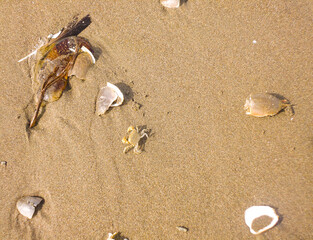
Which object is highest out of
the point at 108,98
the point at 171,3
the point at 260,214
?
the point at 171,3

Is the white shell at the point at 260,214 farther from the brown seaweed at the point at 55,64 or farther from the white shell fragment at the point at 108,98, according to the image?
the brown seaweed at the point at 55,64

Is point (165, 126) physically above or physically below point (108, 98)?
below

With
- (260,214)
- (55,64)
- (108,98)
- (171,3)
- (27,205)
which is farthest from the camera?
(171,3)

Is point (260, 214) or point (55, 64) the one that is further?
point (55, 64)

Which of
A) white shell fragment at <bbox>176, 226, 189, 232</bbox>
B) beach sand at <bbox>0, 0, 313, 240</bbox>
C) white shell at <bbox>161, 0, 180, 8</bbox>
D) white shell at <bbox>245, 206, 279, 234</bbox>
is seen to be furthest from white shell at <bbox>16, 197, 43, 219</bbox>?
white shell at <bbox>161, 0, 180, 8</bbox>

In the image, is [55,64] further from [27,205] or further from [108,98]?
[27,205]

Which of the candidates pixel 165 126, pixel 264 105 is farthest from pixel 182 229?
pixel 264 105

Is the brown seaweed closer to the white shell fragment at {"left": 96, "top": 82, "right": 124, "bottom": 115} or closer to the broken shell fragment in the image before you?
the white shell fragment at {"left": 96, "top": 82, "right": 124, "bottom": 115}

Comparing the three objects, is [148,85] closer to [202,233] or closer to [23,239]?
[202,233]
